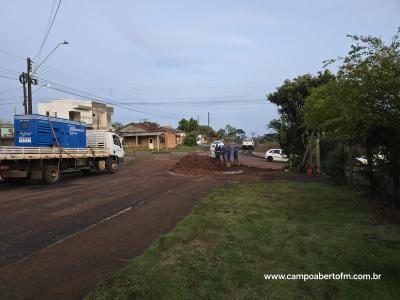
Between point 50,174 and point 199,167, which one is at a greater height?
point 50,174

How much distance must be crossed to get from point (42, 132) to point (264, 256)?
1904 cm

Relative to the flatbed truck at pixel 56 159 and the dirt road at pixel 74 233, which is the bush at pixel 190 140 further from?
the dirt road at pixel 74 233

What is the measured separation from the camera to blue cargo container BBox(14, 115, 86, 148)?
2230 cm

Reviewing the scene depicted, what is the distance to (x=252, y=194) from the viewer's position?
47.0 ft

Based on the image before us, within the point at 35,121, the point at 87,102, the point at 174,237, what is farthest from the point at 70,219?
the point at 87,102

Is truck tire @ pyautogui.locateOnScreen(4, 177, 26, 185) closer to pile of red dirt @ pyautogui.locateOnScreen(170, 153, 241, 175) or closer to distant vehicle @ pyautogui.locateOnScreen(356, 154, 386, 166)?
pile of red dirt @ pyautogui.locateOnScreen(170, 153, 241, 175)

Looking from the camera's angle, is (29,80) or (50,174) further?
(29,80)

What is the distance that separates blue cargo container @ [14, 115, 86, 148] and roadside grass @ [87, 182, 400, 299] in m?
14.5

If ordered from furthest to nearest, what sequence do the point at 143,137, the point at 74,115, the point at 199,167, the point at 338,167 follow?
the point at 143,137, the point at 74,115, the point at 199,167, the point at 338,167

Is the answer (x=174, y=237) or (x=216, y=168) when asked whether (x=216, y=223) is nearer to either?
(x=174, y=237)

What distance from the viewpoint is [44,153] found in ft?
67.5

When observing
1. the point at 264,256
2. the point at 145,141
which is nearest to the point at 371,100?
the point at 264,256

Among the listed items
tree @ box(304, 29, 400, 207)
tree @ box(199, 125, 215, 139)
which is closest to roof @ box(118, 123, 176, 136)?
tree @ box(199, 125, 215, 139)

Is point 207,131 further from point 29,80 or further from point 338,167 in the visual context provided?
point 338,167
